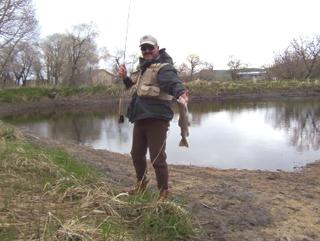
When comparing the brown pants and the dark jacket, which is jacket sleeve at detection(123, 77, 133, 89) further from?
the brown pants

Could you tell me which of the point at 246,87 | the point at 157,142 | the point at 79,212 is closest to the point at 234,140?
the point at 157,142

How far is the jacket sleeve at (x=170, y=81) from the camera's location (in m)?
4.32

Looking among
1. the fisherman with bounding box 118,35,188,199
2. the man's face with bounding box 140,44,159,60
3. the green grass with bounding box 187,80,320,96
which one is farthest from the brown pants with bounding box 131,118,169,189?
the green grass with bounding box 187,80,320,96

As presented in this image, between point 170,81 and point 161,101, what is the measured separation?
27 cm

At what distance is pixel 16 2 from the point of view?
35.3 m

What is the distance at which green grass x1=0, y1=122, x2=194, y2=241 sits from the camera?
10.6ft

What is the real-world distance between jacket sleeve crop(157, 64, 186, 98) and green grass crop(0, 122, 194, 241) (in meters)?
1.00

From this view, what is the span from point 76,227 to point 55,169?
7.71ft

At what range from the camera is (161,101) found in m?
4.57

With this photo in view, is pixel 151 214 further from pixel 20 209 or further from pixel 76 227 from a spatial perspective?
pixel 20 209

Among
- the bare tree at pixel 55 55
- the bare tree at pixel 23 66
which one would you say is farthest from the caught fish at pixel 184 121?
the bare tree at pixel 55 55

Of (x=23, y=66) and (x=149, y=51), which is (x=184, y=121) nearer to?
(x=149, y=51)

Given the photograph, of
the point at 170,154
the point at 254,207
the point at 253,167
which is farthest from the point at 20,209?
the point at 170,154

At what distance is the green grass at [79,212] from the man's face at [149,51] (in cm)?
137
